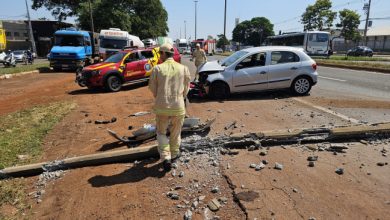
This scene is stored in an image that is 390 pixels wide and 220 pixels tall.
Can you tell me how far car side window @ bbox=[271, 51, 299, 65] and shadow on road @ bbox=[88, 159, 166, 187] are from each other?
653 cm

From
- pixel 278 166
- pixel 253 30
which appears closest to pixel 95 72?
pixel 278 166

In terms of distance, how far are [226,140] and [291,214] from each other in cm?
209

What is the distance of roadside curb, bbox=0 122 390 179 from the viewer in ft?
16.0

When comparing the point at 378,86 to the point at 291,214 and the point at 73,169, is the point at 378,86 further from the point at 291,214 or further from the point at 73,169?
the point at 73,169

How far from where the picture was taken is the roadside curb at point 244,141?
4.88 meters

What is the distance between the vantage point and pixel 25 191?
173 inches

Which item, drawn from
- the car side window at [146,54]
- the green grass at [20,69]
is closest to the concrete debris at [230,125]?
the car side window at [146,54]

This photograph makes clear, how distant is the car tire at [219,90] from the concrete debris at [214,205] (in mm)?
6455

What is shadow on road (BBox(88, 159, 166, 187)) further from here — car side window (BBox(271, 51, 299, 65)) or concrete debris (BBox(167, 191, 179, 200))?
car side window (BBox(271, 51, 299, 65))

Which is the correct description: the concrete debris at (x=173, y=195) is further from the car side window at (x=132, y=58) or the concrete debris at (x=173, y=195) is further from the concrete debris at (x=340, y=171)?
the car side window at (x=132, y=58)

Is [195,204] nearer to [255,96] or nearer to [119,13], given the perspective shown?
[255,96]

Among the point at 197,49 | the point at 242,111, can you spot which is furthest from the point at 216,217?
the point at 197,49

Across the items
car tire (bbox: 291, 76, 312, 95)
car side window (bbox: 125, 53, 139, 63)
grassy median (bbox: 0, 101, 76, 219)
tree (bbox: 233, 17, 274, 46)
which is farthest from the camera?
tree (bbox: 233, 17, 274, 46)

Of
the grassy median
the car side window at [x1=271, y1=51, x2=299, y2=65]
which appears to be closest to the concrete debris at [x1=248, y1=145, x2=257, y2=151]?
the grassy median
